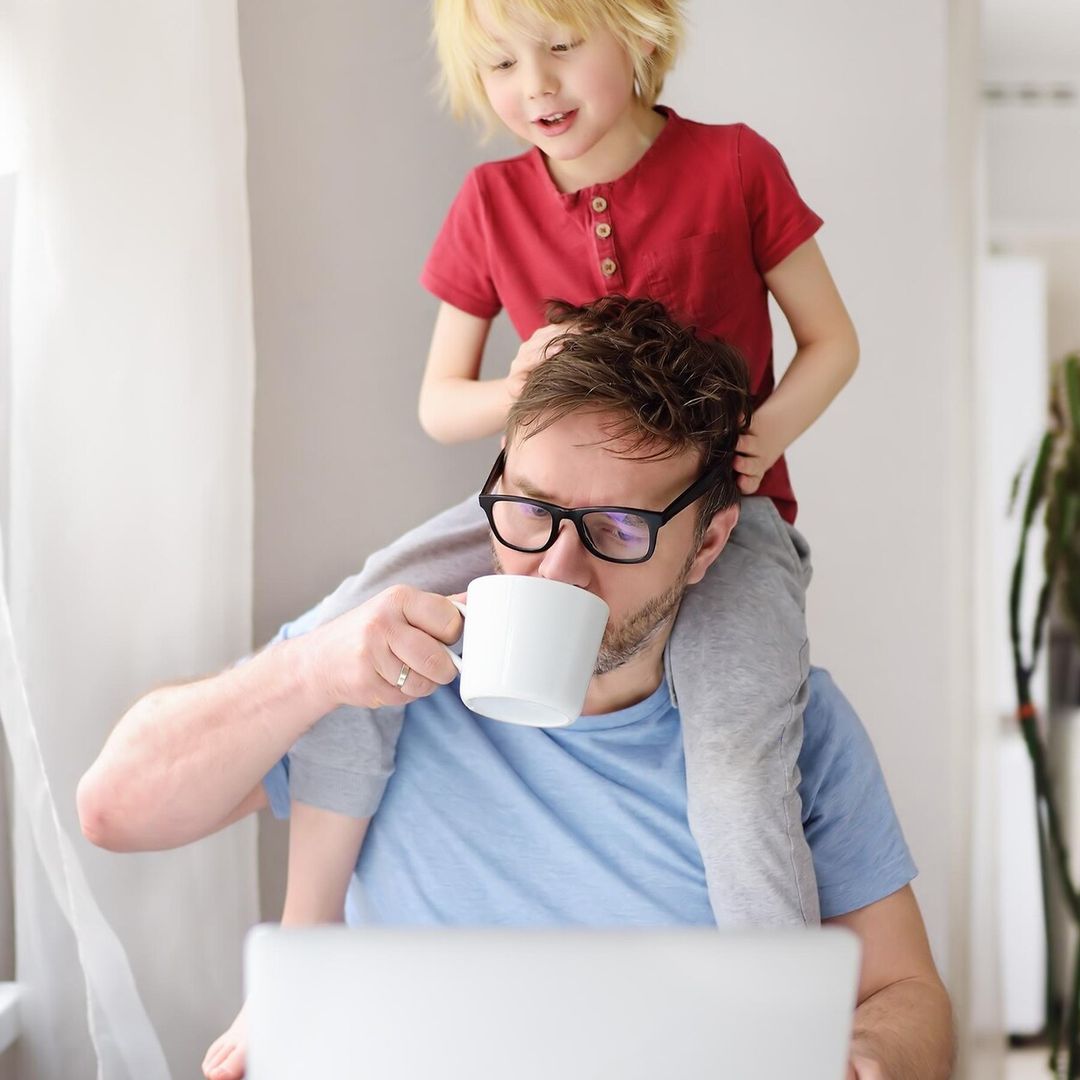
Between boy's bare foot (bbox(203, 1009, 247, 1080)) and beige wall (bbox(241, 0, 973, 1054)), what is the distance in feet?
1.76

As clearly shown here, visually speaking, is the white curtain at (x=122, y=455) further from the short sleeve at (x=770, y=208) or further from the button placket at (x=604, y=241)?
the short sleeve at (x=770, y=208)

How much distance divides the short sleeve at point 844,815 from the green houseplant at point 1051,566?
271 mm

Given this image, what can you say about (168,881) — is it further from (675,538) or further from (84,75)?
(84,75)

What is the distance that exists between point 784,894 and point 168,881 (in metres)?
0.71

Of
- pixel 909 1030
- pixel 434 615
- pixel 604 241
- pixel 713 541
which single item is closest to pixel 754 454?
pixel 713 541

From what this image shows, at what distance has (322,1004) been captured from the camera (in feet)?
2.15

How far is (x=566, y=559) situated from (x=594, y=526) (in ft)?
0.19

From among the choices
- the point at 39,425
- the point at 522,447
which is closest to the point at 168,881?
the point at 39,425

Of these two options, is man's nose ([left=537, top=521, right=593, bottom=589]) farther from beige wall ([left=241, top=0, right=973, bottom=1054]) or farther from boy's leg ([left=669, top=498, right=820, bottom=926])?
beige wall ([left=241, top=0, right=973, bottom=1054])

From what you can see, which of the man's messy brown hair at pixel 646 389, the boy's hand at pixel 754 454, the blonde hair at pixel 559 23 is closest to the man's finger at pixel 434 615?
the man's messy brown hair at pixel 646 389

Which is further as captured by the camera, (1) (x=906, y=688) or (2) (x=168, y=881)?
(1) (x=906, y=688)

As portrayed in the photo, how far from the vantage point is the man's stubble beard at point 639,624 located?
4.19 feet

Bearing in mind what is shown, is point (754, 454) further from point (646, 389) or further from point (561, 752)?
point (561, 752)

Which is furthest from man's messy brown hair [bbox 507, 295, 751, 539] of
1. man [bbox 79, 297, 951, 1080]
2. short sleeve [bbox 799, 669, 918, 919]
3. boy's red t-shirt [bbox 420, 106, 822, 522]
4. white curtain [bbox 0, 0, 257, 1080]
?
white curtain [bbox 0, 0, 257, 1080]
